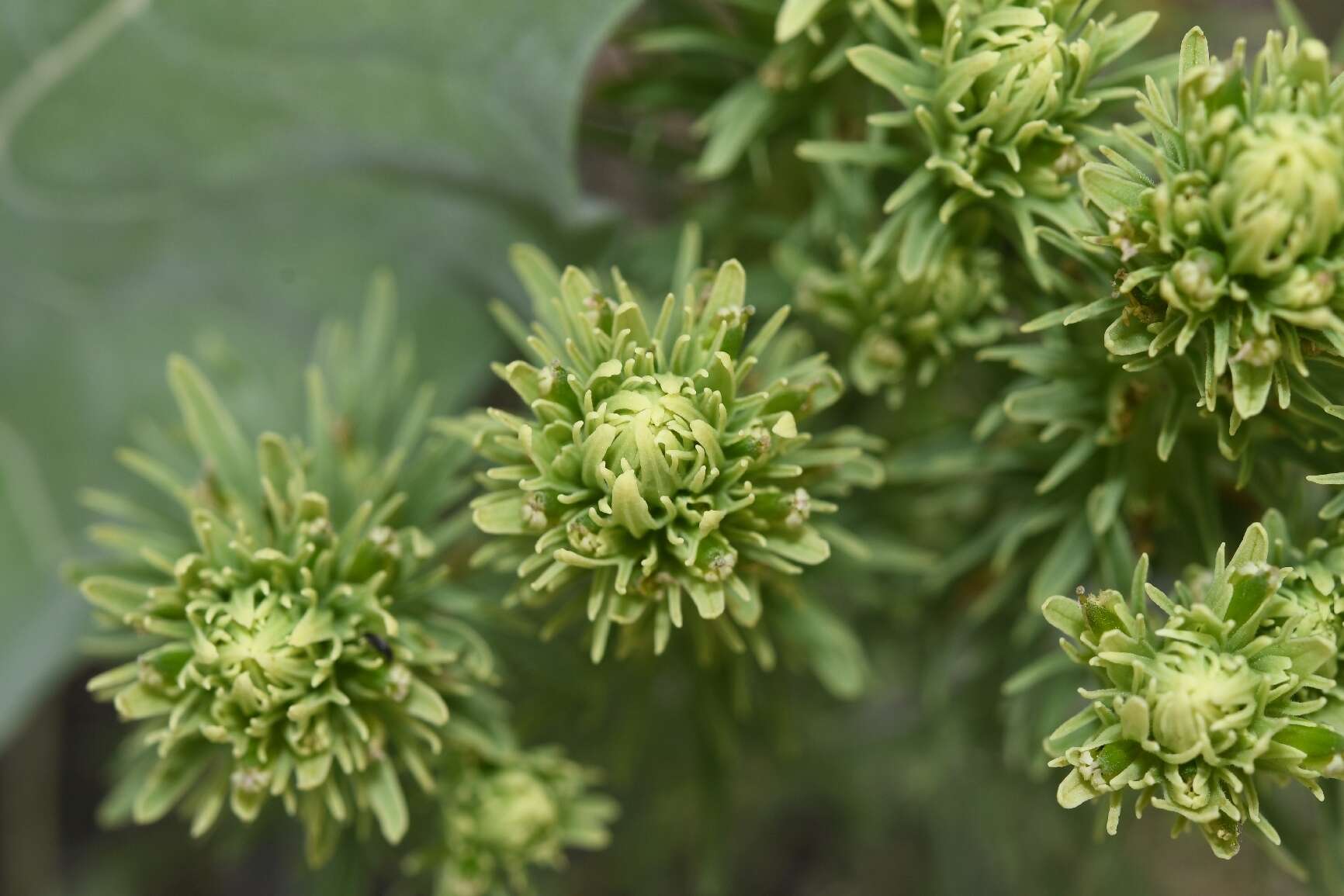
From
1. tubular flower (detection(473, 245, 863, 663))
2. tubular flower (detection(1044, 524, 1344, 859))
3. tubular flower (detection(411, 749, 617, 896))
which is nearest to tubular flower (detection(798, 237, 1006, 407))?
tubular flower (detection(473, 245, 863, 663))

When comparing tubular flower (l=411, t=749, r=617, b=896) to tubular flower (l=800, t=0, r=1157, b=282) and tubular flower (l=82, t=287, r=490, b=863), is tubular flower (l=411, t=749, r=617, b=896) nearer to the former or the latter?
tubular flower (l=82, t=287, r=490, b=863)

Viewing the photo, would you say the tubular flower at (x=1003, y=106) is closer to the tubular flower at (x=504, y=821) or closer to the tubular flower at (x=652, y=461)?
the tubular flower at (x=652, y=461)

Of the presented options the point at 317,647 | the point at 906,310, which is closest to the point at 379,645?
the point at 317,647

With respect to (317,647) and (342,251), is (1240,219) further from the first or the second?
(342,251)

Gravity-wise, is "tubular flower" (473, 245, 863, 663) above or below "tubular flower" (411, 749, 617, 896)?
above

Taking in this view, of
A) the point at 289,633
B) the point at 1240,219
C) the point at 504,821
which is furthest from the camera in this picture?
the point at 504,821

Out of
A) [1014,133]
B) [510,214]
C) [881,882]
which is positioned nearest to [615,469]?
[1014,133]

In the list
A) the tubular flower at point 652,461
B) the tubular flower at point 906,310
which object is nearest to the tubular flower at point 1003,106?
the tubular flower at point 906,310
